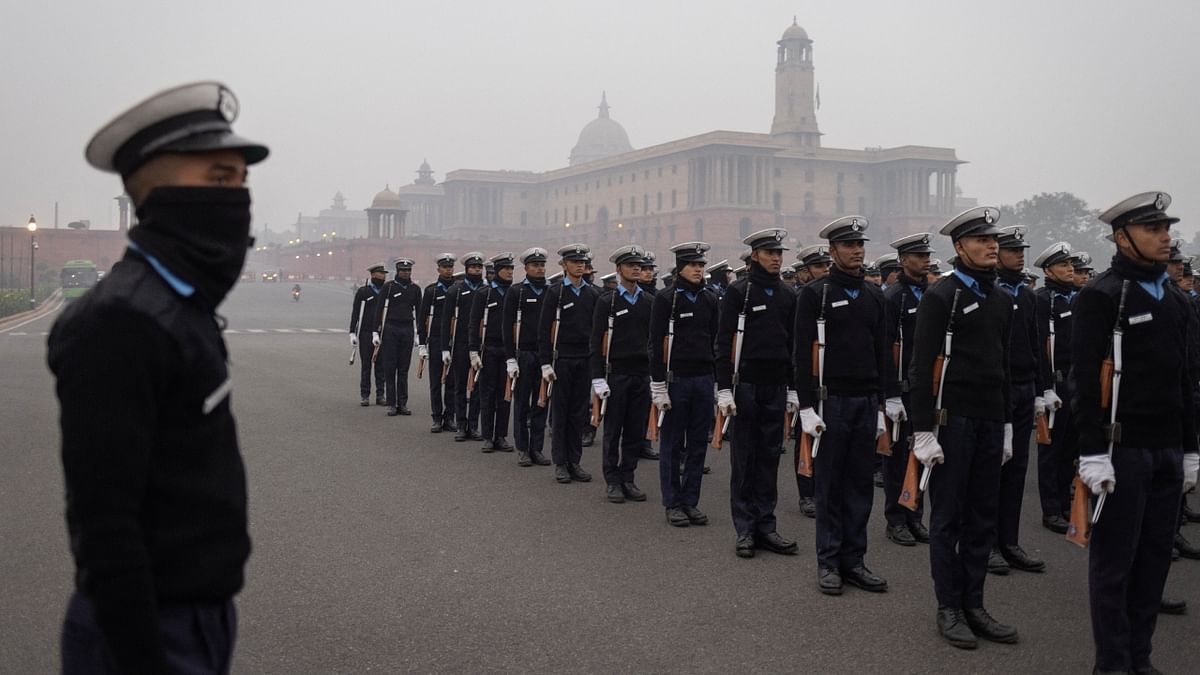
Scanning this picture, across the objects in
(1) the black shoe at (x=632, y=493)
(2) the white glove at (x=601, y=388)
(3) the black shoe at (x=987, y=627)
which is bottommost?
(1) the black shoe at (x=632, y=493)

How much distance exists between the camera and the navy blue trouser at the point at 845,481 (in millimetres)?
6477

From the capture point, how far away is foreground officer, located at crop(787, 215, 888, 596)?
21.3 ft

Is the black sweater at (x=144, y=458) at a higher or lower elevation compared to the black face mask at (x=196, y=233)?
lower

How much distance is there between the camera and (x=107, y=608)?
201 centimetres

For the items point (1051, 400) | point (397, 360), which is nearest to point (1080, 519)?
point (1051, 400)

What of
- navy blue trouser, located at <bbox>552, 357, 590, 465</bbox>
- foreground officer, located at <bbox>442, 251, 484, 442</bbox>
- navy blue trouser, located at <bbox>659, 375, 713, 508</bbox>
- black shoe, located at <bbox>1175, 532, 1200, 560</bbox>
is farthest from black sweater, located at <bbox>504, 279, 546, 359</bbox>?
black shoe, located at <bbox>1175, 532, 1200, 560</bbox>

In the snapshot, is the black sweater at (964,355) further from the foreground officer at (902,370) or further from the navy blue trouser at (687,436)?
the navy blue trouser at (687,436)

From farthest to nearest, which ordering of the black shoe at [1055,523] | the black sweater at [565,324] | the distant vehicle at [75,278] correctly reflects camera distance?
the distant vehicle at [75,278], the black sweater at [565,324], the black shoe at [1055,523]

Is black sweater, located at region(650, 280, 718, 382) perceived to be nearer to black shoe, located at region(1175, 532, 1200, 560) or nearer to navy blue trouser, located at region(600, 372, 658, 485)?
navy blue trouser, located at region(600, 372, 658, 485)

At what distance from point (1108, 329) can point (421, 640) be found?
12.1 feet

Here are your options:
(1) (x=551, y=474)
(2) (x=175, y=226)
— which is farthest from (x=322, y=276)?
(2) (x=175, y=226)

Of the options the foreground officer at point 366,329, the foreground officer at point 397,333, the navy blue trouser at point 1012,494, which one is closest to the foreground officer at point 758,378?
the navy blue trouser at point 1012,494

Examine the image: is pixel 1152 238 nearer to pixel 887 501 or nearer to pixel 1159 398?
pixel 1159 398

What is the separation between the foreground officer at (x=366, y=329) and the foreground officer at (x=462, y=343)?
2.55m
